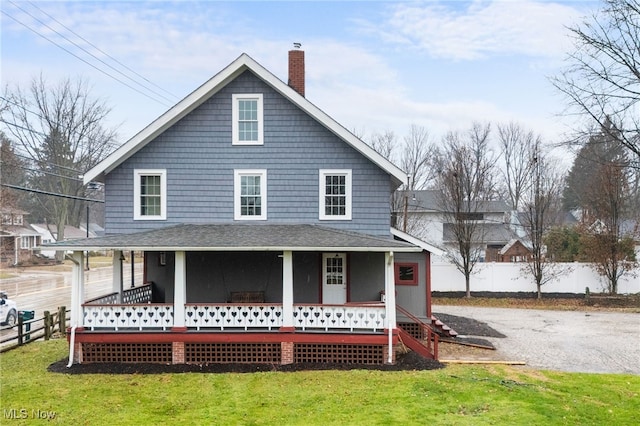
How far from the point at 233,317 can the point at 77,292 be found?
13.7 ft

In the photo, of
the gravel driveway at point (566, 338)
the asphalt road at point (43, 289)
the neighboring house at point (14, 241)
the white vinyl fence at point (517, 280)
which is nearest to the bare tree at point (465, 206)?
the white vinyl fence at point (517, 280)

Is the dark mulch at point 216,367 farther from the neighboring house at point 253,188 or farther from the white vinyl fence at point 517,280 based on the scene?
the white vinyl fence at point 517,280

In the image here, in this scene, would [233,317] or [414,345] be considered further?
[414,345]

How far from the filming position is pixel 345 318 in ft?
42.9

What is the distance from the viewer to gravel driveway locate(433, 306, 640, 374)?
1390 cm

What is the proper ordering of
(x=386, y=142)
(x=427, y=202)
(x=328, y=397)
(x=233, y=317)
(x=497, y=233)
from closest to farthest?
1. (x=328, y=397)
2. (x=233, y=317)
3. (x=427, y=202)
4. (x=497, y=233)
5. (x=386, y=142)

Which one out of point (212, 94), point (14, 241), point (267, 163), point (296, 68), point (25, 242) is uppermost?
point (296, 68)

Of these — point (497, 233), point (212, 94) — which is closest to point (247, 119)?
point (212, 94)

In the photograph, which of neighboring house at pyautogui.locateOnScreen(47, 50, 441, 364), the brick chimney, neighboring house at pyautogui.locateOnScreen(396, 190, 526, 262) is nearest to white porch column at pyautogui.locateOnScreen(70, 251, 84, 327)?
neighboring house at pyautogui.locateOnScreen(47, 50, 441, 364)

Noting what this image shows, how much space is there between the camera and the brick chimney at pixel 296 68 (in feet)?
57.8

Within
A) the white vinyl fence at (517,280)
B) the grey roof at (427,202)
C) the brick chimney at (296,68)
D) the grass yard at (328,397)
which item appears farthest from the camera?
the grey roof at (427,202)

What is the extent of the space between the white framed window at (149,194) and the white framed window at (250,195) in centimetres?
226

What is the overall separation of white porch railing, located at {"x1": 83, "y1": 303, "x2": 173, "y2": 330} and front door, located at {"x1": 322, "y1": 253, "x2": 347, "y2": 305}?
4950 mm

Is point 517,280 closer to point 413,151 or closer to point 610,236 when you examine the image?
point 610,236
